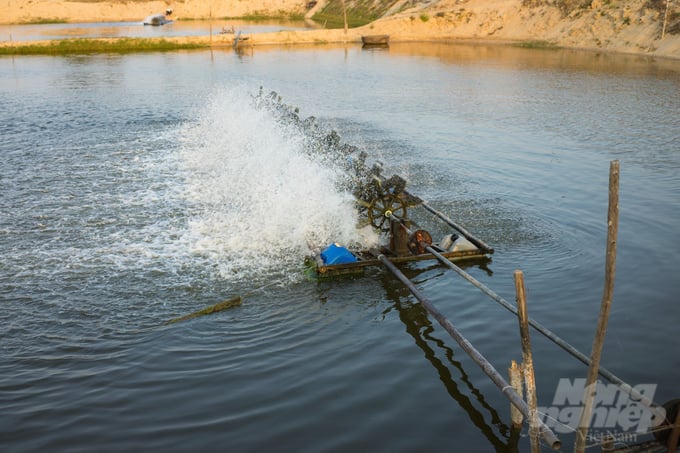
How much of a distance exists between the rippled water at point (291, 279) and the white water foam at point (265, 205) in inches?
3.0

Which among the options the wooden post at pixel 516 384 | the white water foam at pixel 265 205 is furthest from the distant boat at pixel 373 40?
the wooden post at pixel 516 384

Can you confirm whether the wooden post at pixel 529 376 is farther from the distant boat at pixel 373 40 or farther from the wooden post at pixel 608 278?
the distant boat at pixel 373 40

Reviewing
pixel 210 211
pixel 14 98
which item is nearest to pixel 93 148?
pixel 210 211

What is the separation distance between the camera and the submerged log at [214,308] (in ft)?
35.3

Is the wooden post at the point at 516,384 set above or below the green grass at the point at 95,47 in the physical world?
below

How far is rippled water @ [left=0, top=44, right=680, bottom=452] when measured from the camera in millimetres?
8234

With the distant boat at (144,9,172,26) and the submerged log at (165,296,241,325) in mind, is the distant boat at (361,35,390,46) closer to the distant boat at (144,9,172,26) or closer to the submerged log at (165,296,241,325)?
the distant boat at (144,9,172,26)

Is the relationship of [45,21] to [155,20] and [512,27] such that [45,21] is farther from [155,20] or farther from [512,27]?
[512,27]

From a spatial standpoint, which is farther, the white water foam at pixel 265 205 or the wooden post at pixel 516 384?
the white water foam at pixel 265 205

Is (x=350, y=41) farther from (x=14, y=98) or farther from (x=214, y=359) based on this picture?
(x=214, y=359)

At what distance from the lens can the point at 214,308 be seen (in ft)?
36.1

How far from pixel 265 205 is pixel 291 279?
4719 mm

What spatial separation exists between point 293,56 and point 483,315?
180ft

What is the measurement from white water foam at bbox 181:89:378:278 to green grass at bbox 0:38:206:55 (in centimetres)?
4763
